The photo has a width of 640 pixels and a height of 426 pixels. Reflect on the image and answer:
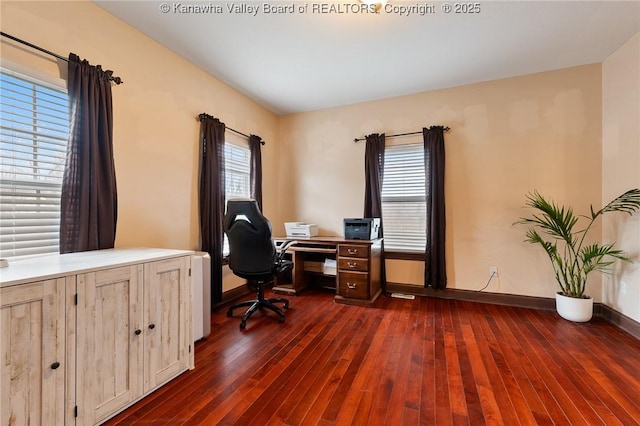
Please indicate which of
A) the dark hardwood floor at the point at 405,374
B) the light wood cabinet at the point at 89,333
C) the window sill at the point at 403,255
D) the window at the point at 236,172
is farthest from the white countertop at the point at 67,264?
the window sill at the point at 403,255

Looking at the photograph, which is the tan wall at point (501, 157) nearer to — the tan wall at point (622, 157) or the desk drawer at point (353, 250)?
the tan wall at point (622, 157)

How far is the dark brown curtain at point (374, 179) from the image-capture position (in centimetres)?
370

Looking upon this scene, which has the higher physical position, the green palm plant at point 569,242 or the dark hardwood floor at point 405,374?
the green palm plant at point 569,242

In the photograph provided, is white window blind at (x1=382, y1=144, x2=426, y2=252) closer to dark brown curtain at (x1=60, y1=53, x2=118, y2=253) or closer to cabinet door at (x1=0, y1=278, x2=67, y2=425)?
dark brown curtain at (x1=60, y1=53, x2=118, y2=253)

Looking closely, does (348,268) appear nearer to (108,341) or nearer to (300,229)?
(300,229)

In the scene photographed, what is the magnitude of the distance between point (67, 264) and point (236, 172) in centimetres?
230

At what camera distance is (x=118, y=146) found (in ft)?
7.17

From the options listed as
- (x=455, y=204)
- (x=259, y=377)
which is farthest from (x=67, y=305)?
(x=455, y=204)

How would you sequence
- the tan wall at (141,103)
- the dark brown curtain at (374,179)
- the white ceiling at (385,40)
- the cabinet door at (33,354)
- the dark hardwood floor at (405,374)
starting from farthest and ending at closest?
the dark brown curtain at (374,179) < the white ceiling at (385,40) < the tan wall at (141,103) < the dark hardwood floor at (405,374) < the cabinet door at (33,354)

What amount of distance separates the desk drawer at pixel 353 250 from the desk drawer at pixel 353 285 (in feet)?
0.74

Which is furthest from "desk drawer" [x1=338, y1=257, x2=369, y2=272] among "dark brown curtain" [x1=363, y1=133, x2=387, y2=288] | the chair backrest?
the chair backrest

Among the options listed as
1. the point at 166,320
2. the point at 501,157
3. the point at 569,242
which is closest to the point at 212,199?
the point at 166,320

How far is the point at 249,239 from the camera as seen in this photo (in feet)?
8.44

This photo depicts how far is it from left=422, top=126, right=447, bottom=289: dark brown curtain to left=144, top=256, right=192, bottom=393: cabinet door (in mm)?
2798
